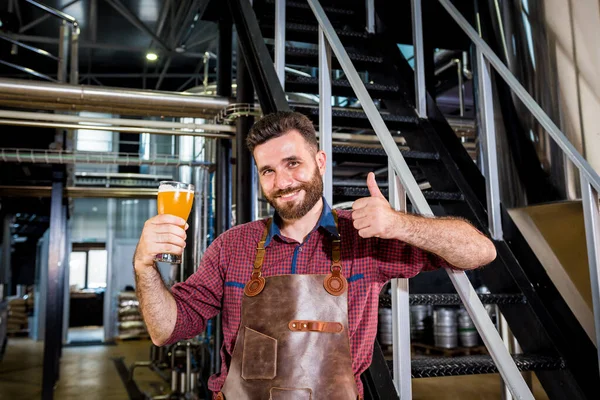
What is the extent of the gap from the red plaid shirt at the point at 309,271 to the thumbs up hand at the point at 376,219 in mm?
244

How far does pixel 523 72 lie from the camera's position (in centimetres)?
292

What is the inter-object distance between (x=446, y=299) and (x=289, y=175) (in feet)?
3.07

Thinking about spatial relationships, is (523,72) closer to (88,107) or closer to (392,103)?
(392,103)

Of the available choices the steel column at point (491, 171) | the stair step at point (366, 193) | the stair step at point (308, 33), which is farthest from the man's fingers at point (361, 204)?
the stair step at point (308, 33)

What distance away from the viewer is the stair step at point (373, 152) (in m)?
2.51

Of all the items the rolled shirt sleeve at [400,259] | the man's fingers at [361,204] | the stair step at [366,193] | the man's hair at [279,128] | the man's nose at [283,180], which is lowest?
the rolled shirt sleeve at [400,259]

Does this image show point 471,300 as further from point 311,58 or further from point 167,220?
point 311,58

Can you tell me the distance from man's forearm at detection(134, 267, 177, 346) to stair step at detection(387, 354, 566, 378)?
0.84 meters

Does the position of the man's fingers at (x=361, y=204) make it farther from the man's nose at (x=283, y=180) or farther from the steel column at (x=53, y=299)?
the steel column at (x=53, y=299)

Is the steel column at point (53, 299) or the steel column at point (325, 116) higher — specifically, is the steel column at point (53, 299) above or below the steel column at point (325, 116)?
below

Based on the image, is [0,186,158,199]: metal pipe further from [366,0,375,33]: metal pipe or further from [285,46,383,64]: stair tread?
[366,0,375,33]: metal pipe

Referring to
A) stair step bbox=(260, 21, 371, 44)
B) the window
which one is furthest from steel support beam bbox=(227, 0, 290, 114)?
the window

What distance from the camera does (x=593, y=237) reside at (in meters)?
2.02

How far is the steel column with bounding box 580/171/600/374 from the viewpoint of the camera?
200 centimetres
